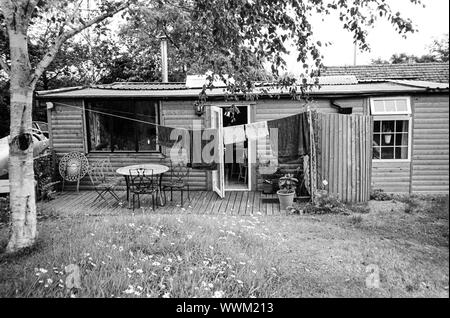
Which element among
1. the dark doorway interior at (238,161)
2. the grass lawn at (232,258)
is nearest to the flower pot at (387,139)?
the grass lawn at (232,258)

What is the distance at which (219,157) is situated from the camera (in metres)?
8.99

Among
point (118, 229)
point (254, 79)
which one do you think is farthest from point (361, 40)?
point (118, 229)

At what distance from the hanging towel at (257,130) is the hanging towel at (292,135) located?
121 millimetres

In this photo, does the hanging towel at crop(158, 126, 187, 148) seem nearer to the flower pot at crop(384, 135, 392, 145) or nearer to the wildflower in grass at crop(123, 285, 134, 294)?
the flower pot at crop(384, 135, 392, 145)

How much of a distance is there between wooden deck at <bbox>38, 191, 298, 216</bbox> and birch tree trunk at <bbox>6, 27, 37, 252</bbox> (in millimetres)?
2868

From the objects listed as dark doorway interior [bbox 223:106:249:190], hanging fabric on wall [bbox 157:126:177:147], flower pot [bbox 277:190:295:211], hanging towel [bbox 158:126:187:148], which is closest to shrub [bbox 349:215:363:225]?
flower pot [bbox 277:190:295:211]

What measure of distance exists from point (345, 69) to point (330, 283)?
1338 centimetres

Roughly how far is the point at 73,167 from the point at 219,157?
4096 millimetres

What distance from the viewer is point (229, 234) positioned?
5766 mm

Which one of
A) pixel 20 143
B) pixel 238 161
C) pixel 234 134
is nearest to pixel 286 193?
pixel 234 134

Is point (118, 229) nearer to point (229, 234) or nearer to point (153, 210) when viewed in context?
point (229, 234)

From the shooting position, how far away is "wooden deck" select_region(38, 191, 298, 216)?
802 cm

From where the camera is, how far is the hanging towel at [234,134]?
8.52 m

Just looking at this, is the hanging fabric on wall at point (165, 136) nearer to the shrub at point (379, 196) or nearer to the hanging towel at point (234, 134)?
the hanging towel at point (234, 134)
